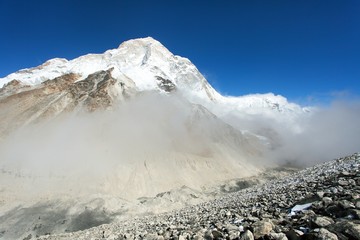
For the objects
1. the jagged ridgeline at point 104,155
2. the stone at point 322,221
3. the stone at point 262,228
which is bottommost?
the stone at point 262,228

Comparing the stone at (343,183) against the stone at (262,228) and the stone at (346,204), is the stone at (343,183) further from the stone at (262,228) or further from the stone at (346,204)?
the stone at (262,228)

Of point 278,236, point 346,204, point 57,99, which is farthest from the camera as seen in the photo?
point 57,99

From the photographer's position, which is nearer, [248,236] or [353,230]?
[353,230]

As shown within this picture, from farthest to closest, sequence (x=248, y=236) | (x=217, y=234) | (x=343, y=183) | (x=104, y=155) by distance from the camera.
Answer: (x=104, y=155), (x=343, y=183), (x=217, y=234), (x=248, y=236)

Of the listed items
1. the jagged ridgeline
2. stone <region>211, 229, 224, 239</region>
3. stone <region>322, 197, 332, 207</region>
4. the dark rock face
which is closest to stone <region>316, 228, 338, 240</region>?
stone <region>211, 229, 224, 239</region>

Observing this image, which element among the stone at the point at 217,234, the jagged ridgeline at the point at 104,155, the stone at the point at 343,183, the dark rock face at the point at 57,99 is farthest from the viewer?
the dark rock face at the point at 57,99

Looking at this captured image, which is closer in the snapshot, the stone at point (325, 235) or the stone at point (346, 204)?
the stone at point (325, 235)

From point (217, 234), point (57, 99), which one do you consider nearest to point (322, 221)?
point (217, 234)

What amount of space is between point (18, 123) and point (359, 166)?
328ft

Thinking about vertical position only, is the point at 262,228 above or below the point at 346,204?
below

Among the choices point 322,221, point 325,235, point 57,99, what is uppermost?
point 57,99

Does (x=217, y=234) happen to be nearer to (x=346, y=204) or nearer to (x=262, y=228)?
(x=262, y=228)

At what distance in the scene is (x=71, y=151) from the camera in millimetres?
86750

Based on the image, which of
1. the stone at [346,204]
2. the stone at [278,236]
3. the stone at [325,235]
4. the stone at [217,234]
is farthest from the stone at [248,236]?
the stone at [346,204]
